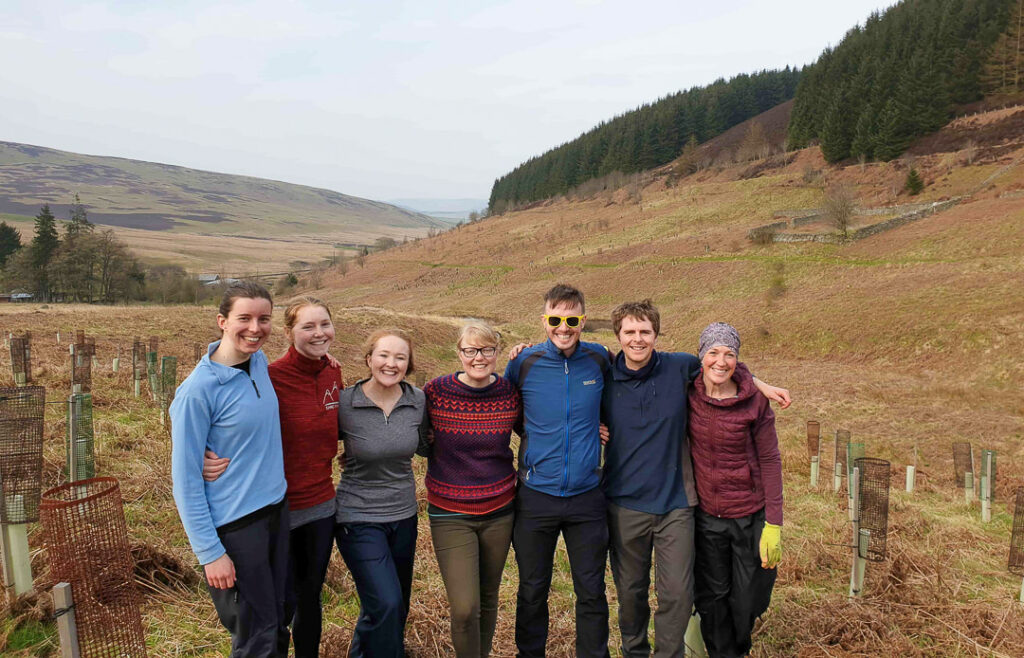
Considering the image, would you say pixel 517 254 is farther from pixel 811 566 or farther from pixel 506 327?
pixel 811 566

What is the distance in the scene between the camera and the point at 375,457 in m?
3.00

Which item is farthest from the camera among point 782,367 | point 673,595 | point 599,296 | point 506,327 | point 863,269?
point 599,296

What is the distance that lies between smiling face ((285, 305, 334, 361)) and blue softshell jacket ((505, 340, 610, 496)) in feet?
3.67

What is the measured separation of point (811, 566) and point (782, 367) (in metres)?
17.8

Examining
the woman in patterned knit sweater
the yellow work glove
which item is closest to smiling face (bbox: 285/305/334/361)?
the woman in patterned knit sweater

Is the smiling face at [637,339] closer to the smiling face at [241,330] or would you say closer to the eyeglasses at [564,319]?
the eyeglasses at [564,319]

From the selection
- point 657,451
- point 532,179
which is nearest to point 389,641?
point 657,451

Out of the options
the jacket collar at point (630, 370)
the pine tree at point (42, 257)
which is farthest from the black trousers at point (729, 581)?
Answer: the pine tree at point (42, 257)

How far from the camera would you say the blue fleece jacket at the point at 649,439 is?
3166 millimetres

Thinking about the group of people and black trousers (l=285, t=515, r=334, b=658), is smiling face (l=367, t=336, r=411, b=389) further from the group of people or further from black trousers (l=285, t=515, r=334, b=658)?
black trousers (l=285, t=515, r=334, b=658)

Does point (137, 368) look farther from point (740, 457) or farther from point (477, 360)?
point (740, 457)

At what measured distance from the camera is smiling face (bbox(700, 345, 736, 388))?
3.07m

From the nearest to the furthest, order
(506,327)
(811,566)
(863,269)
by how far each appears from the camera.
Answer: (811,566) → (863,269) → (506,327)

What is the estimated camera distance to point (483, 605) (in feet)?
10.6
